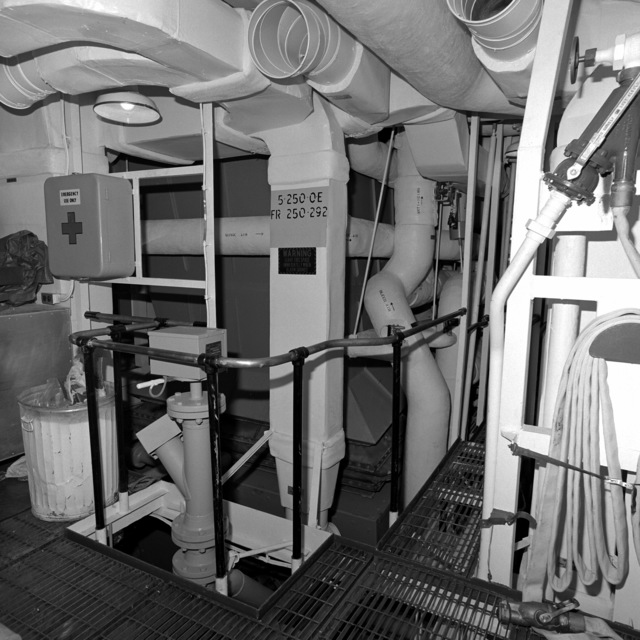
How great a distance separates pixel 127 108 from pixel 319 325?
1.61m

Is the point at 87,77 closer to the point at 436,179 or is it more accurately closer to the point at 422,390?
the point at 436,179

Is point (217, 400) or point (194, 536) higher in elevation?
point (217, 400)

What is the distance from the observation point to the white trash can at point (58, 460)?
233 centimetres

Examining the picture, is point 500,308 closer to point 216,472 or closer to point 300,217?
point 216,472

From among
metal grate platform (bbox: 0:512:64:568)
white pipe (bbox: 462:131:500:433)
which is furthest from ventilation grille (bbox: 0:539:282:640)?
white pipe (bbox: 462:131:500:433)

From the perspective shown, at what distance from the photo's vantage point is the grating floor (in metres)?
1.49

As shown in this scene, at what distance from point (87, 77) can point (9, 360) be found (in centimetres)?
167

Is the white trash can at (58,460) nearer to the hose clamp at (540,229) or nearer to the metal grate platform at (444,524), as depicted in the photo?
→ the metal grate platform at (444,524)

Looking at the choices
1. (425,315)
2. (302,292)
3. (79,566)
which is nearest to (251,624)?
(79,566)

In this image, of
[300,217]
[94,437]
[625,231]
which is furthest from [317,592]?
[300,217]

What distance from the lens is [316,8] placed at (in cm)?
189

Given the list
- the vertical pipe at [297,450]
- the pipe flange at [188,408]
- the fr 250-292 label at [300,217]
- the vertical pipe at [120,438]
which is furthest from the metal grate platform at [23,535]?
the fr 250-292 label at [300,217]

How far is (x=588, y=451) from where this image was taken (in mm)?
1294

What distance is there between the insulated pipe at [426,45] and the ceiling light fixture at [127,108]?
1.39 meters
